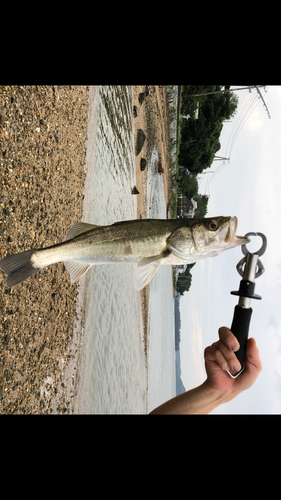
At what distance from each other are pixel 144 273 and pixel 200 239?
31.8 inches

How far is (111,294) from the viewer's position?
1241cm

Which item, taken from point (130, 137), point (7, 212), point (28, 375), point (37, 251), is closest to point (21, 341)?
point (28, 375)

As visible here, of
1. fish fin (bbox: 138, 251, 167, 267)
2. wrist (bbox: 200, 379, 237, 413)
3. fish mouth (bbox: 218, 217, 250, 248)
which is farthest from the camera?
fish fin (bbox: 138, 251, 167, 267)

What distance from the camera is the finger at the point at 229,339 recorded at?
2775mm

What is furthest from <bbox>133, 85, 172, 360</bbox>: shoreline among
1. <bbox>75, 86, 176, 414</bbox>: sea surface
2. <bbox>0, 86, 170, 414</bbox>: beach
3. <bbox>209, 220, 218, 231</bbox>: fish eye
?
<bbox>209, 220, 218, 231</bbox>: fish eye

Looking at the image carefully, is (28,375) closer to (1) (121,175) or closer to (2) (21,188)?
(2) (21,188)

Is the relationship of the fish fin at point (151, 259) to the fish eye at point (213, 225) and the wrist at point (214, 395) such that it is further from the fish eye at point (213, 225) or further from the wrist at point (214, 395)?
the wrist at point (214, 395)

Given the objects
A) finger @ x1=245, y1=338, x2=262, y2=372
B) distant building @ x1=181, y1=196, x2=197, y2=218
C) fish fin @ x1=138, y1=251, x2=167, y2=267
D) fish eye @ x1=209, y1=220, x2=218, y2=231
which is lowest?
distant building @ x1=181, y1=196, x2=197, y2=218

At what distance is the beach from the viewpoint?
6316mm

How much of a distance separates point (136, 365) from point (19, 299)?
32.0 feet

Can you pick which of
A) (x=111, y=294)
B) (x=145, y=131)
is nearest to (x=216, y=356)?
(x=111, y=294)

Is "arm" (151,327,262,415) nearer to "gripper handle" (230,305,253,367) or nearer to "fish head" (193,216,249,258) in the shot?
"gripper handle" (230,305,253,367)

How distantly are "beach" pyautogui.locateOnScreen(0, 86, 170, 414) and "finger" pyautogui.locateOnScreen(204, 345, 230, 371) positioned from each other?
4.63 m

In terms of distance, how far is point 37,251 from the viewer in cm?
429
